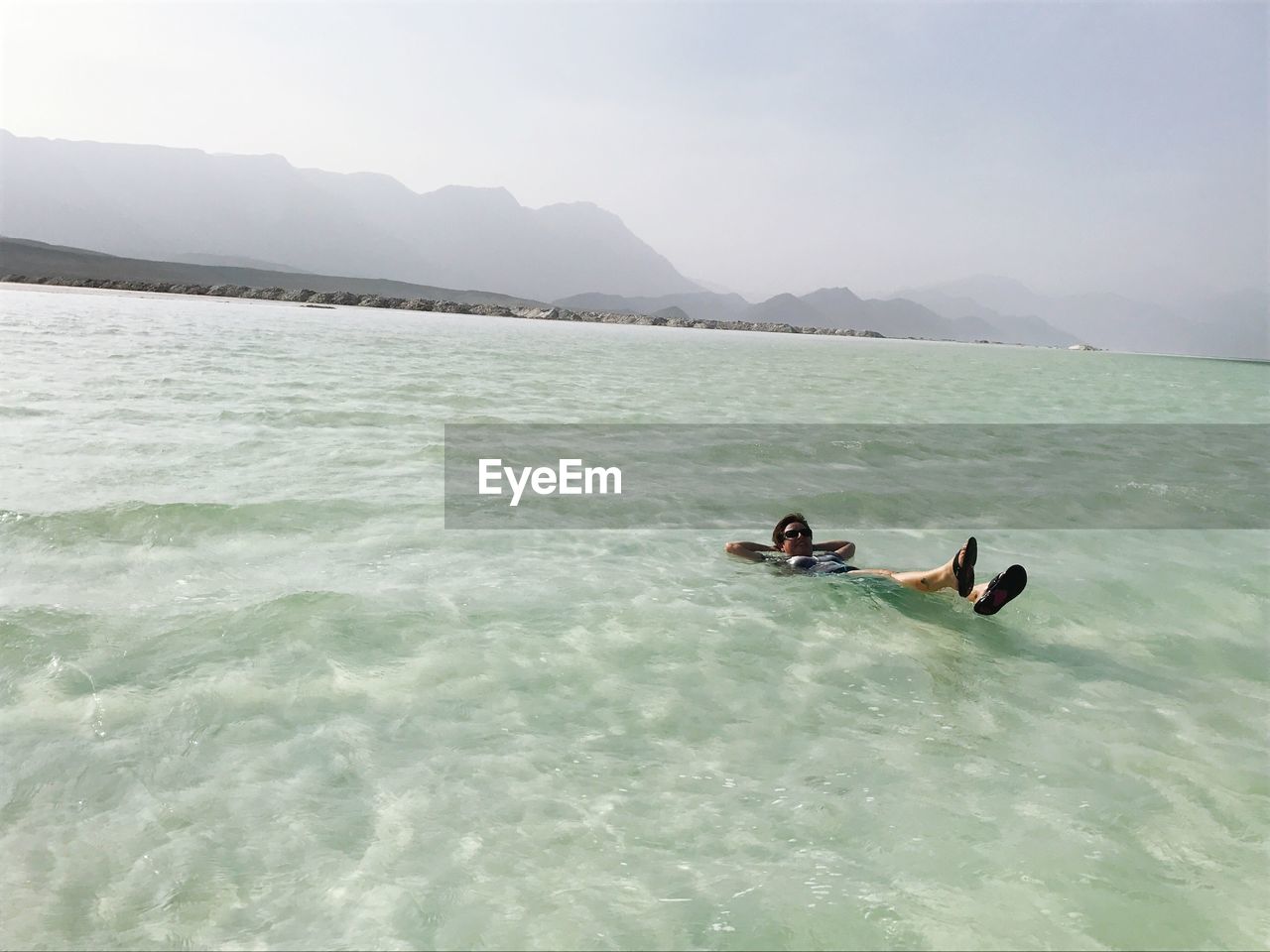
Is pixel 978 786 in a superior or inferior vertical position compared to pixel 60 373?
inferior

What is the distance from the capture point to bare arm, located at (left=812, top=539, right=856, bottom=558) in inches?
352

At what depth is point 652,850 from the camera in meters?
4.02

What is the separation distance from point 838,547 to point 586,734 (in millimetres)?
4834

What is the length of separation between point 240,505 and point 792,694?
732cm

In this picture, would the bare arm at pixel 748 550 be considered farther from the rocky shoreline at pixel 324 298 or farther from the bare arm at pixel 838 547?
the rocky shoreline at pixel 324 298

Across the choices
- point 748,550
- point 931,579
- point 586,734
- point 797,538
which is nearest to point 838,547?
point 797,538

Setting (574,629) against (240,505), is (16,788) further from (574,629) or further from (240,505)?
(240,505)

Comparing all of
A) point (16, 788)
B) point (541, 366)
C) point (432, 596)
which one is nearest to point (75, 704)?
point (16, 788)

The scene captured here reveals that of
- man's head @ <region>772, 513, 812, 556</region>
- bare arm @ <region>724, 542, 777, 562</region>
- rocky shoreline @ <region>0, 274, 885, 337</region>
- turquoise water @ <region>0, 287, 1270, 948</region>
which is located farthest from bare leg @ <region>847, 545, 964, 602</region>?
rocky shoreline @ <region>0, 274, 885, 337</region>

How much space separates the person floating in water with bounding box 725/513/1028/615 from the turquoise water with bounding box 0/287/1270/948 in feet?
0.72

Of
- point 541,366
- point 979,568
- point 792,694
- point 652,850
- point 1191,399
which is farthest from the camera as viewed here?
point 1191,399

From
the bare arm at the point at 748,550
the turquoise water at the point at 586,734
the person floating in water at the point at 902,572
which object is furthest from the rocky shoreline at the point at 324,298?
the person floating in water at the point at 902,572

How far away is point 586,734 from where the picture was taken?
5156mm

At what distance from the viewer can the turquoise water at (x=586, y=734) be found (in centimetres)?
363
